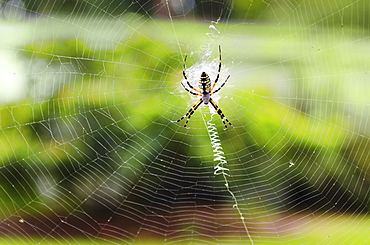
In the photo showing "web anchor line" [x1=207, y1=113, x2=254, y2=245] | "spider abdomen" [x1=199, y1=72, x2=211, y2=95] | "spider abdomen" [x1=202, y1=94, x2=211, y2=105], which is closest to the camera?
"spider abdomen" [x1=199, y1=72, x2=211, y2=95]

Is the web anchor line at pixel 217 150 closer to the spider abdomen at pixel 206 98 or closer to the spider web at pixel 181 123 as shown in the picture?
the spider web at pixel 181 123

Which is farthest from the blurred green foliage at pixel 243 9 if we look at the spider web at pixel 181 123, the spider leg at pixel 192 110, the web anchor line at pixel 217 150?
the web anchor line at pixel 217 150

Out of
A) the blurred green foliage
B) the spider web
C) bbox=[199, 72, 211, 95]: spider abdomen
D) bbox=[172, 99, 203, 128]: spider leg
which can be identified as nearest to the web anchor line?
the spider web

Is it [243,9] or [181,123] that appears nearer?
[243,9]

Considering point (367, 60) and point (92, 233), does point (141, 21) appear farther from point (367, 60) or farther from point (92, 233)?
point (367, 60)

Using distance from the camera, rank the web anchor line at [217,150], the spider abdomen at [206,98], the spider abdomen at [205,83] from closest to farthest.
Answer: the spider abdomen at [205,83], the spider abdomen at [206,98], the web anchor line at [217,150]

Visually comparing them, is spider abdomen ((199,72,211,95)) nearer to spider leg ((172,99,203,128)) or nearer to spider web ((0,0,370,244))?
spider leg ((172,99,203,128))

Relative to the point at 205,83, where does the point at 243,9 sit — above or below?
above

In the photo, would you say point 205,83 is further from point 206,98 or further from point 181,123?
point 181,123

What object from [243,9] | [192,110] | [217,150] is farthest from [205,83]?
[243,9]

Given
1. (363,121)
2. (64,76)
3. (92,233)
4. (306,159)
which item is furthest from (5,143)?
(363,121)
